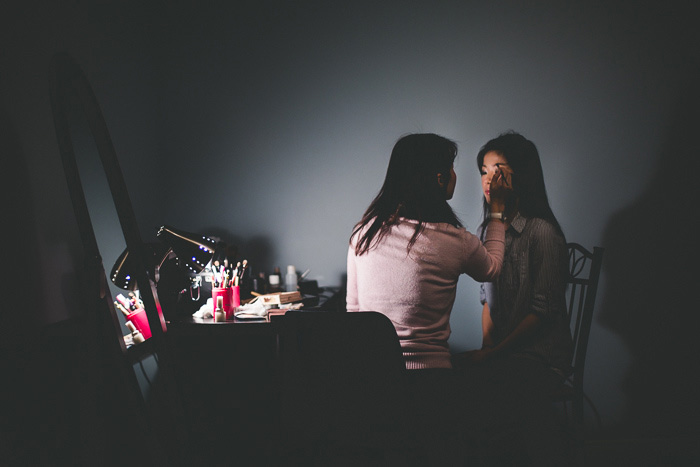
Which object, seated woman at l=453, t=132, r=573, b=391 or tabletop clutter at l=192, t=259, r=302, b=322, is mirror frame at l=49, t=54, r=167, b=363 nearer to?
tabletop clutter at l=192, t=259, r=302, b=322

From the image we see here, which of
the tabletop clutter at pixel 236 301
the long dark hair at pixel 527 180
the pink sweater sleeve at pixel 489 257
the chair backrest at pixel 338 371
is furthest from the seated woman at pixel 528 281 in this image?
the tabletop clutter at pixel 236 301

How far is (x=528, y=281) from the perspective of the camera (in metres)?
1.49

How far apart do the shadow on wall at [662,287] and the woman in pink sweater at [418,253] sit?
134cm

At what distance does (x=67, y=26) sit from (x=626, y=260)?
9.45 feet

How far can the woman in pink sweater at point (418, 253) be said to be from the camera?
41.0 inches

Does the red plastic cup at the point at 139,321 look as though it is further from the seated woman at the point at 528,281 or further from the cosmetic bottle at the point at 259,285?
the seated woman at the point at 528,281

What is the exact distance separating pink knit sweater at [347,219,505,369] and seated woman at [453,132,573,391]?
36 cm

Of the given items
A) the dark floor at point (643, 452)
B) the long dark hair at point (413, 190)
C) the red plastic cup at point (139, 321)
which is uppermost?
the long dark hair at point (413, 190)

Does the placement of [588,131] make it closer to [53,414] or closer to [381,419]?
[381,419]

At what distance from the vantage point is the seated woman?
1409 millimetres

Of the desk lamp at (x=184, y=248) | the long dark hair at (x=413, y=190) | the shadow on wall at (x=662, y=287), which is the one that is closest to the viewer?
the long dark hair at (x=413, y=190)

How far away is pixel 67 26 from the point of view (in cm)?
152

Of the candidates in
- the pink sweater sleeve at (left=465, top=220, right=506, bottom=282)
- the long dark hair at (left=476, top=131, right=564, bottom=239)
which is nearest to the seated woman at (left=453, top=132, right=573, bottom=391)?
the long dark hair at (left=476, top=131, right=564, bottom=239)

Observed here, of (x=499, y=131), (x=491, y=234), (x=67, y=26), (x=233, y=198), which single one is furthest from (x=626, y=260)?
(x=67, y=26)
